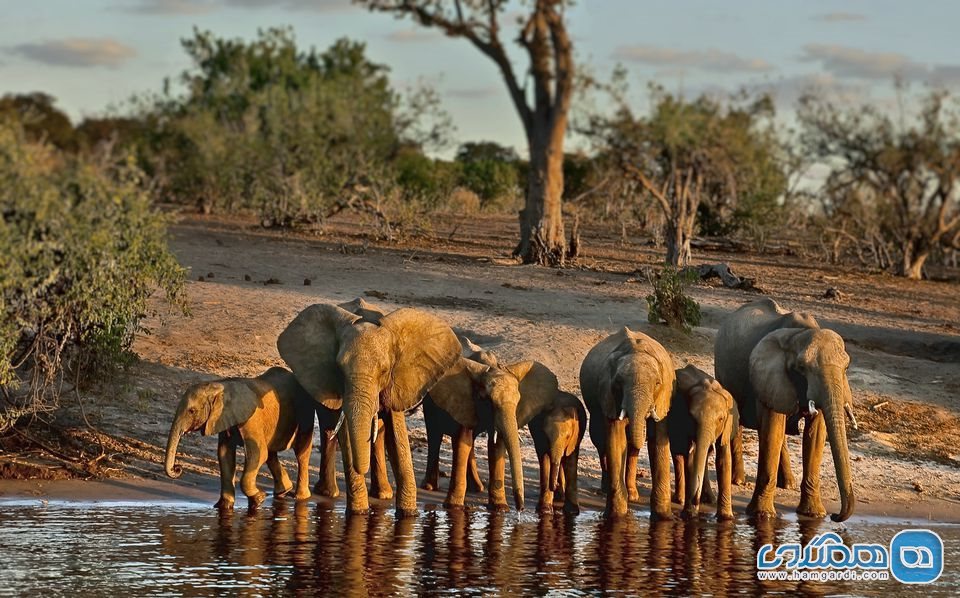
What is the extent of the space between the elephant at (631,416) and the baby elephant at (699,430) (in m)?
0.20

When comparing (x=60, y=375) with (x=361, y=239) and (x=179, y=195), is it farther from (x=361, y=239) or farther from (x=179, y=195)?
(x=179, y=195)

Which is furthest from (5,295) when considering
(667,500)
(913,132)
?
(913,132)

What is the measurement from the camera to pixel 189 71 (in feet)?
200

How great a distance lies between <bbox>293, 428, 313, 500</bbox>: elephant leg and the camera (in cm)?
1218

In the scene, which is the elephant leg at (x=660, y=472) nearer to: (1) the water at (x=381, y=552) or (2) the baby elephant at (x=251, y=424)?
(1) the water at (x=381, y=552)

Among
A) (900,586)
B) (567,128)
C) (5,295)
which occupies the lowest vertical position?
(900,586)

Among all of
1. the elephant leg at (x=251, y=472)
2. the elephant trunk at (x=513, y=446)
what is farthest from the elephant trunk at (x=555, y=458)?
the elephant leg at (x=251, y=472)

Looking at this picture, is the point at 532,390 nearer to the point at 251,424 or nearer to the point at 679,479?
the point at 679,479

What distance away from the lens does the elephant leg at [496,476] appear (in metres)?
12.0

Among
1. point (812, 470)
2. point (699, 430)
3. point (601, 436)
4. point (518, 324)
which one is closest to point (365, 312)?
point (601, 436)

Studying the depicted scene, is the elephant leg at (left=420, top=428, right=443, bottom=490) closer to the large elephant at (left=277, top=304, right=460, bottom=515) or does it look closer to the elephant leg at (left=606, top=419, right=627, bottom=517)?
the large elephant at (left=277, top=304, right=460, bottom=515)

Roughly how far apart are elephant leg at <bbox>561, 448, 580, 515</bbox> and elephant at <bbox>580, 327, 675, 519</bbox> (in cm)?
25

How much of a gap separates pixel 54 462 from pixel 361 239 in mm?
15222

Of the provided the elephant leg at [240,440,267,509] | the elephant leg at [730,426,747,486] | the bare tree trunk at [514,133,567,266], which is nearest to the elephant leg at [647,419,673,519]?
the elephant leg at [730,426,747,486]
